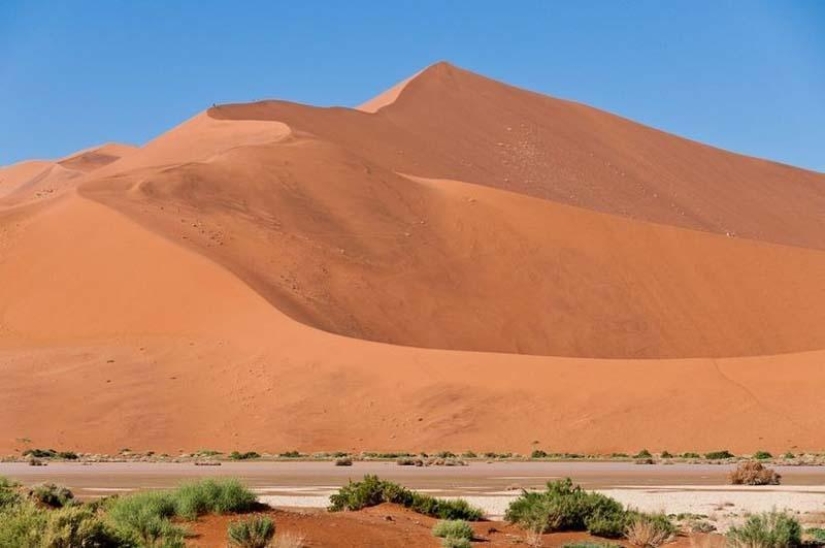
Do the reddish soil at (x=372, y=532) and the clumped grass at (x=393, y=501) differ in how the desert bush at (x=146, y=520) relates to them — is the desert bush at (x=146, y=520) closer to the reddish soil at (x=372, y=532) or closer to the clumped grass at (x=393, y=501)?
the reddish soil at (x=372, y=532)

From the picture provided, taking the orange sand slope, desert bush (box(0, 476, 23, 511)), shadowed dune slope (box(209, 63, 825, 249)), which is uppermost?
shadowed dune slope (box(209, 63, 825, 249))

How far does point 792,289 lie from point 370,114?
34.6 m

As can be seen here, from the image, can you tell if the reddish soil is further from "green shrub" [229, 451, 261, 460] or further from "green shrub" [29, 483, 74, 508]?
"green shrub" [229, 451, 261, 460]

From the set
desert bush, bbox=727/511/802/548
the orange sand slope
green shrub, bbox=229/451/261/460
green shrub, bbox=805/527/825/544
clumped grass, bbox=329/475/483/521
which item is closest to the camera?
desert bush, bbox=727/511/802/548

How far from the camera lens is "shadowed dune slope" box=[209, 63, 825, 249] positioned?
86.1 meters

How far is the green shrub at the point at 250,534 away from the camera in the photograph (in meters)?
13.9

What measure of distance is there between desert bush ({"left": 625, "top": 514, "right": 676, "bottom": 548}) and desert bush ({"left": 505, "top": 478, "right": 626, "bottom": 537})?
396 millimetres

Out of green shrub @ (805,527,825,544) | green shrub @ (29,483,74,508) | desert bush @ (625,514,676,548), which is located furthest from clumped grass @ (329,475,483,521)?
green shrub @ (805,527,825,544)

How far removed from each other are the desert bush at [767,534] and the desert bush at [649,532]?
3.71 ft

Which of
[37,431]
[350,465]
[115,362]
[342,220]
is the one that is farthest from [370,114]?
[350,465]

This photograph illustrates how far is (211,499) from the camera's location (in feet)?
55.6

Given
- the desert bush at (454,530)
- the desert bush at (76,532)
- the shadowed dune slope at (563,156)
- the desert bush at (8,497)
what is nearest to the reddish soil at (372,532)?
the desert bush at (454,530)

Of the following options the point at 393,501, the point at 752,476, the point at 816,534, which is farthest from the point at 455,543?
the point at 752,476

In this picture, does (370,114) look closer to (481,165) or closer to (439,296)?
(481,165)
